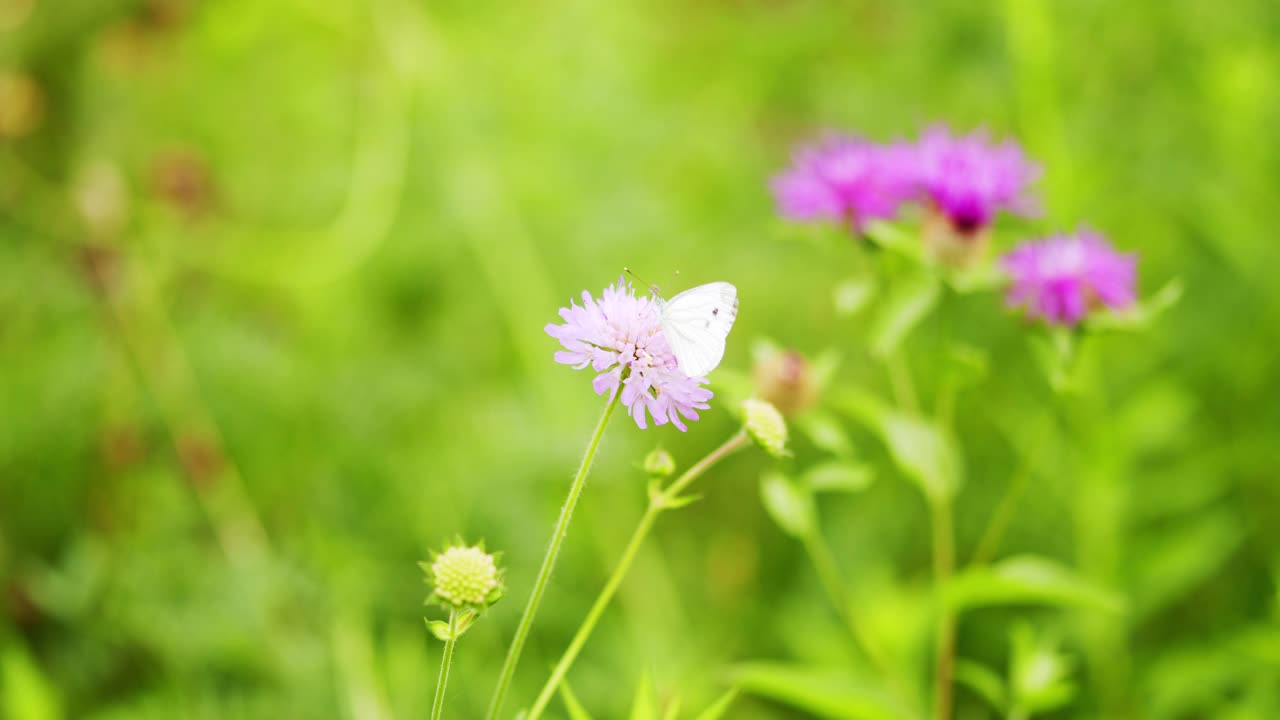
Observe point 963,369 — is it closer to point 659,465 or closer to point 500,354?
point 659,465

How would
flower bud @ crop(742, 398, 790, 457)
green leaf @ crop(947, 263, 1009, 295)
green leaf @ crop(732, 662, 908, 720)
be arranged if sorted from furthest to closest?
green leaf @ crop(947, 263, 1009, 295) → green leaf @ crop(732, 662, 908, 720) → flower bud @ crop(742, 398, 790, 457)

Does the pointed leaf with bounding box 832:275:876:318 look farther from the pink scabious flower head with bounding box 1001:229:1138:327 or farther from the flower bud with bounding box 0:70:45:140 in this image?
the flower bud with bounding box 0:70:45:140

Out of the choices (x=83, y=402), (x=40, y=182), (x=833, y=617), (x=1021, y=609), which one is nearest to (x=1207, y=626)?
(x=1021, y=609)

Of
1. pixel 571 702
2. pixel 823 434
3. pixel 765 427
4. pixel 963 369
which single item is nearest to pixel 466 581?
pixel 571 702

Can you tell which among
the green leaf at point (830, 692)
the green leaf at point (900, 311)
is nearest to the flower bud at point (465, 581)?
the green leaf at point (830, 692)

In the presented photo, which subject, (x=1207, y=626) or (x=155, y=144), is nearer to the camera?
(x=1207, y=626)

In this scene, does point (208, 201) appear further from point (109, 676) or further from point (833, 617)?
point (833, 617)

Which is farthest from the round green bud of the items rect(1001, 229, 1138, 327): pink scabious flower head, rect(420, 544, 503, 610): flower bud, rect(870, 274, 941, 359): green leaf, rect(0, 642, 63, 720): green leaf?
rect(0, 642, 63, 720): green leaf
